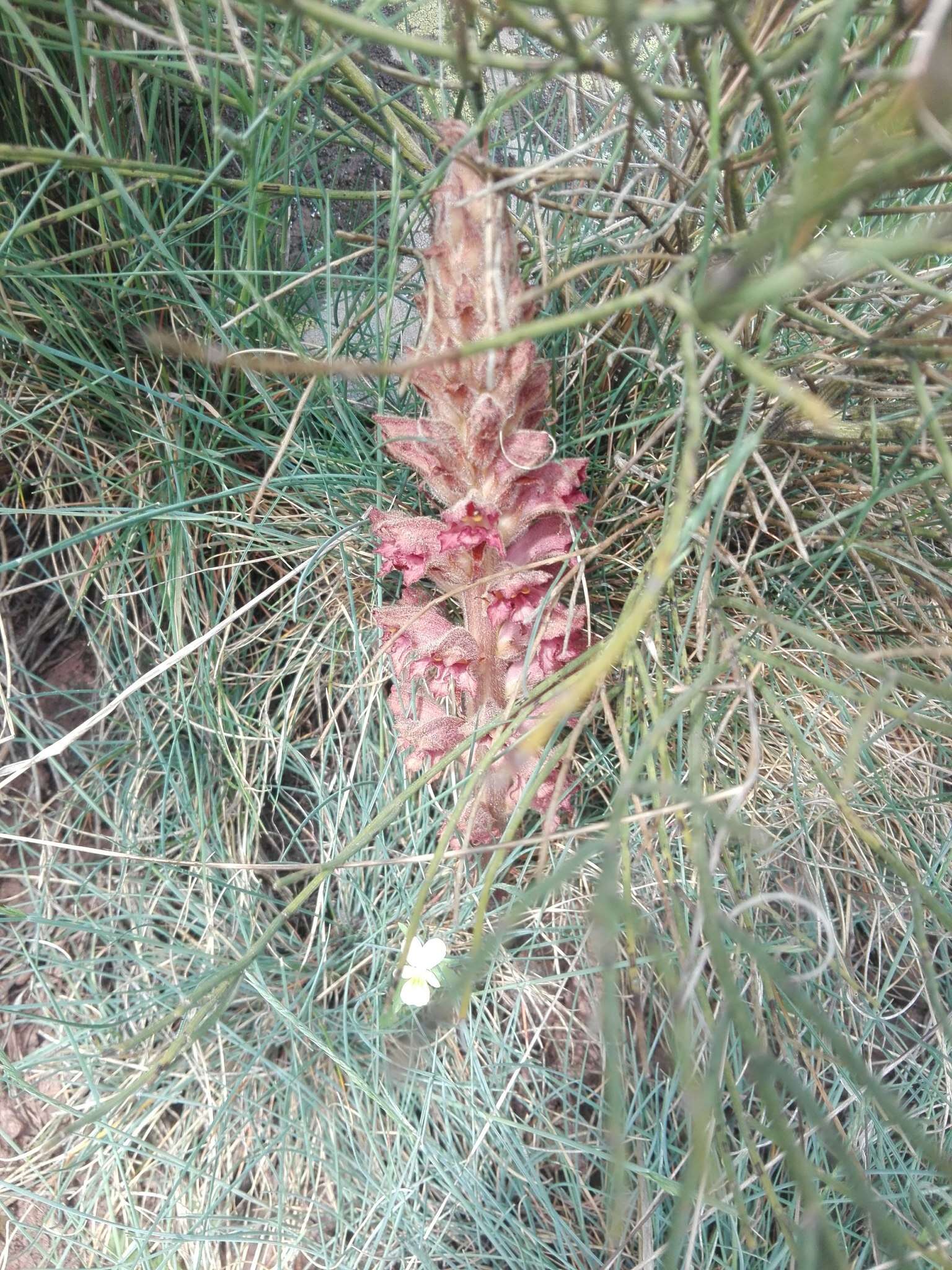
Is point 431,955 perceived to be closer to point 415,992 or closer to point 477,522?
point 415,992

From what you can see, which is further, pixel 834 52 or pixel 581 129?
pixel 581 129

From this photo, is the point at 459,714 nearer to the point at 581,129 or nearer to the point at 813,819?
the point at 813,819

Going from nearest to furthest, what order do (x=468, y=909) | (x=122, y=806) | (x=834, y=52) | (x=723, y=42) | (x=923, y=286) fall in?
(x=834, y=52) → (x=923, y=286) → (x=723, y=42) → (x=468, y=909) → (x=122, y=806)

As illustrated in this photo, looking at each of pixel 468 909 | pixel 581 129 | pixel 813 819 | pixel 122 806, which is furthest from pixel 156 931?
pixel 581 129

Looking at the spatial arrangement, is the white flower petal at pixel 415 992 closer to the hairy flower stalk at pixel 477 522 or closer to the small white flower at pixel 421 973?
the small white flower at pixel 421 973

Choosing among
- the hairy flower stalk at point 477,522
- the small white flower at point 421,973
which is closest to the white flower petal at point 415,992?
the small white flower at point 421,973

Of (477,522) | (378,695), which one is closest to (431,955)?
(378,695)

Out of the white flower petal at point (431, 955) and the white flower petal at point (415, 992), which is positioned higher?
the white flower petal at point (431, 955)

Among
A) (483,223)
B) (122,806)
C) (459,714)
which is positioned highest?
(483,223)
